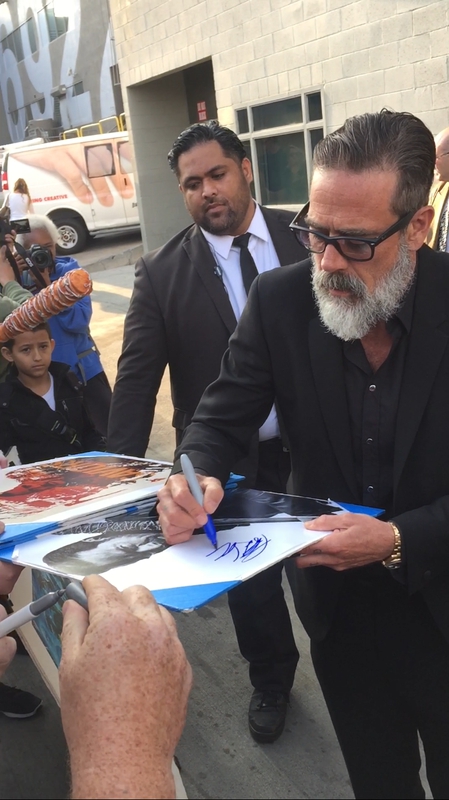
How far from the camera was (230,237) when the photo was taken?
9.18 feet

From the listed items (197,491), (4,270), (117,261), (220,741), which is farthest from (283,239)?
(117,261)

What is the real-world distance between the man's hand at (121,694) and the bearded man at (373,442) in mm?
414

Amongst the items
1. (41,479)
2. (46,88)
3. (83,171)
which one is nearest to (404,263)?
(41,479)

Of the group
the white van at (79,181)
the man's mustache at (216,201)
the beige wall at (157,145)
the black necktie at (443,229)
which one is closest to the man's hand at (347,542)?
the man's mustache at (216,201)

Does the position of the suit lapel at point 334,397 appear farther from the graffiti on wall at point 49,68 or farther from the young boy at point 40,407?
the graffiti on wall at point 49,68

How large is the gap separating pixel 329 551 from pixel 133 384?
1403mm

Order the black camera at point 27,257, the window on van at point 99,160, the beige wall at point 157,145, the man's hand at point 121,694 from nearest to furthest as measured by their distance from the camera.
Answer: the man's hand at point 121,694
the black camera at point 27,257
the beige wall at point 157,145
the window on van at point 99,160

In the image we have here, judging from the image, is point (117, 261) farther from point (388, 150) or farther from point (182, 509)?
point (182, 509)

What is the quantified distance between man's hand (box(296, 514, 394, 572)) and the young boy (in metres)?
1.99

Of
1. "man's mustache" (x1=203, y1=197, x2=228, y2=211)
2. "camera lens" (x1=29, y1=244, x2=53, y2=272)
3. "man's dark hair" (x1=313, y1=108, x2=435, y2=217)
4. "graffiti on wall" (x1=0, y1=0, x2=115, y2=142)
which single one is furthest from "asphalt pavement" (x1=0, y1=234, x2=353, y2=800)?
"graffiti on wall" (x1=0, y1=0, x2=115, y2=142)

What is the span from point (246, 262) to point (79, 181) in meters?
14.1

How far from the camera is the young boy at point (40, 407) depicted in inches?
126

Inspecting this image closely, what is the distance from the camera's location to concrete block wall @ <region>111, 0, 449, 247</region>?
6.45m
